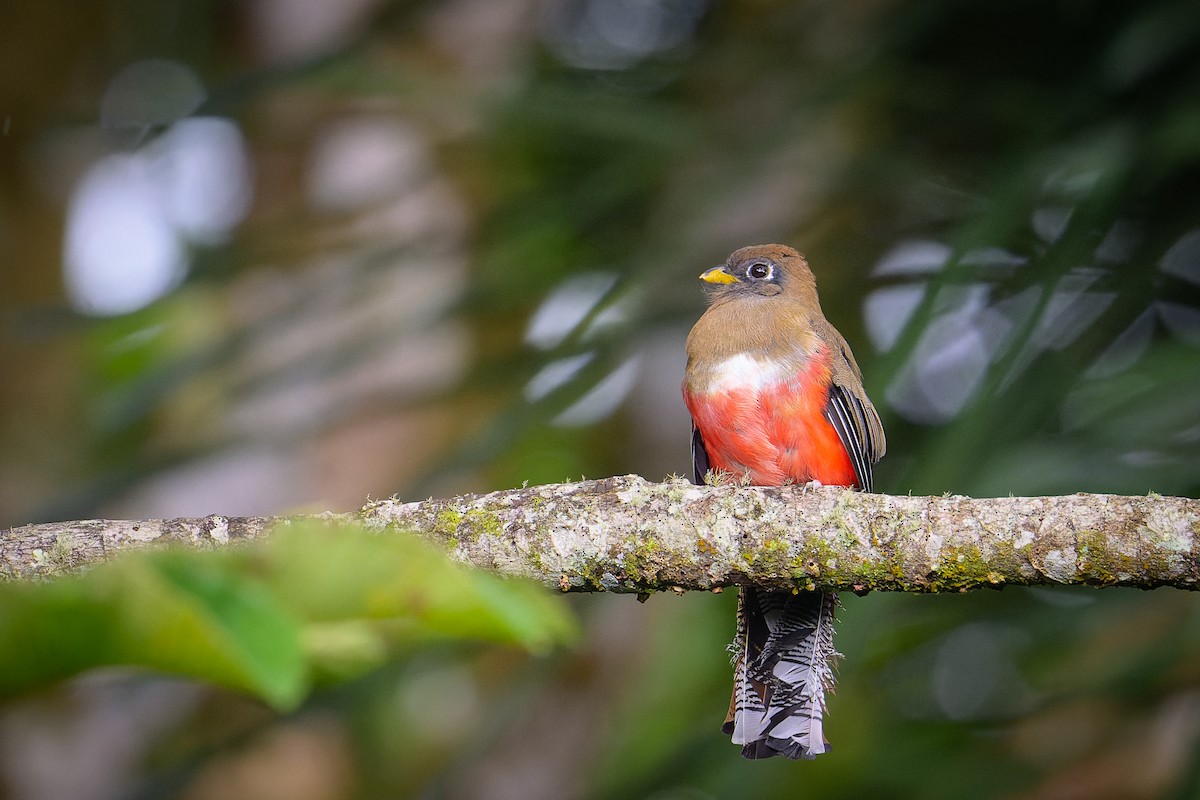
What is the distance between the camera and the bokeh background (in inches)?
102

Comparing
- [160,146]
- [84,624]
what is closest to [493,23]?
[160,146]

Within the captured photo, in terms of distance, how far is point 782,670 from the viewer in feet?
9.69

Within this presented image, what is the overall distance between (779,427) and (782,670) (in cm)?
68

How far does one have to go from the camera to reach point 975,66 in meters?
3.63

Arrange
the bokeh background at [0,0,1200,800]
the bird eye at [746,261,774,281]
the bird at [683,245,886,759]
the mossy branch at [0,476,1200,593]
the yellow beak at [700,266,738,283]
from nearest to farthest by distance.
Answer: the mossy branch at [0,476,1200,593] → the bokeh background at [0,0,1200,800] → the bird at [683,245,886,759] → the yellow beak at [700,266,738,283] → the bird eye at [746,261,774,281]

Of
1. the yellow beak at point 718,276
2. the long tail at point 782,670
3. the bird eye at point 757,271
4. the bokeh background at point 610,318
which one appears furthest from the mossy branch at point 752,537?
the bird eye at point 757,271

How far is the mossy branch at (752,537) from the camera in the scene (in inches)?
61.7

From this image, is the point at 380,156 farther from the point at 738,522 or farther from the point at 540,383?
the point at 738,522

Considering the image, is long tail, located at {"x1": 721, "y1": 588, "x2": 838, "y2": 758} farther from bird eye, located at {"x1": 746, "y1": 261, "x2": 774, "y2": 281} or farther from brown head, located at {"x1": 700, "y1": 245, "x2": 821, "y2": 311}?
bird eye, located at {"x1": 746, "y1": 261, "x2": 774, "y2": 281}

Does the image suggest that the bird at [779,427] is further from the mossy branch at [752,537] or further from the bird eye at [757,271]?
the mossy branch at [752,537]

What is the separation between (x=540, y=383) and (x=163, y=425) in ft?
11.6

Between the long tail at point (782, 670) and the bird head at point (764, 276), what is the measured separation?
1011 millimetres

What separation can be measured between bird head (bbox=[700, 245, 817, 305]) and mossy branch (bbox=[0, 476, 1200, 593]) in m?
1.77

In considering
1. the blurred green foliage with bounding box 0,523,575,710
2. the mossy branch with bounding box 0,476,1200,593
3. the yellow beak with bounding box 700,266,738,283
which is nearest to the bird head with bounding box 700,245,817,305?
the yellow beak with bounding box 700,266,738,283
